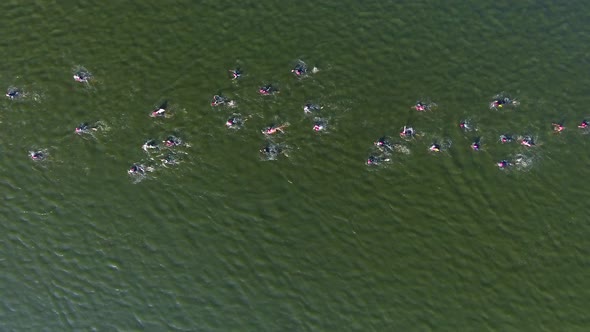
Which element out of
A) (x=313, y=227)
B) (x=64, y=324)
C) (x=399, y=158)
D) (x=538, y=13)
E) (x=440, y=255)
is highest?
(x=538, y=13)

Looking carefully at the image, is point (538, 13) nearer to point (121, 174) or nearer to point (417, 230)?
point (417, 230)

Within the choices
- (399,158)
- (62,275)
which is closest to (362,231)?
(399,158)

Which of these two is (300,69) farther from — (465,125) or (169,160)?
(465,125)

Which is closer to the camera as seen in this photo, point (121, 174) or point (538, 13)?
point (121, 174)

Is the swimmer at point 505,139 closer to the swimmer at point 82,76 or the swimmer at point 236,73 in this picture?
the swimmer at point 236,73

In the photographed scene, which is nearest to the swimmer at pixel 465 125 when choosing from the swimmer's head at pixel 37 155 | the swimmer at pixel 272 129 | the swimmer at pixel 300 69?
the swimmer at pixel 300 69

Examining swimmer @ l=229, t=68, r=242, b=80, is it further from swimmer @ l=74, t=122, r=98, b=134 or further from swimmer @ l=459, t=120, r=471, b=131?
swimmer @ l=459, t=120, r=471, b=131

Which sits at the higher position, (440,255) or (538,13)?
(538,13)

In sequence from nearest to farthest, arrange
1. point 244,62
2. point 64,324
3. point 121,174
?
point 64,324 < point 121,174 < point 244,62
